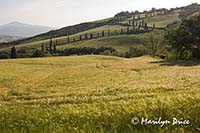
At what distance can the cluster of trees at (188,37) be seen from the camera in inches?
3415

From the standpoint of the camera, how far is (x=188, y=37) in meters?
86.9

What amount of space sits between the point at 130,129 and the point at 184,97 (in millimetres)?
2085

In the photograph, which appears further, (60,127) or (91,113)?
(91,113)

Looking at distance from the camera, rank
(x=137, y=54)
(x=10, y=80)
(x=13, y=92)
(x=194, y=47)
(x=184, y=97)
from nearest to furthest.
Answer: (x=184, y=97) < (x=13, y=92) < (x=10, y=80) < (x=194, y=47) < (x=137, y=54)

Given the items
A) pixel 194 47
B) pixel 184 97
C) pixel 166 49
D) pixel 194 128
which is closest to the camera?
pixel 194 128

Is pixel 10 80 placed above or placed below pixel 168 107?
below

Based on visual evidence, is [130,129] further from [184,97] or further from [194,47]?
[194,47]

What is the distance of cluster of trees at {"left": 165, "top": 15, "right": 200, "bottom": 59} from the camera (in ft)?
285

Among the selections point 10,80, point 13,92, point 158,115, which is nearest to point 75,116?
point 158,115

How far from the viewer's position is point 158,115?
326 inches
